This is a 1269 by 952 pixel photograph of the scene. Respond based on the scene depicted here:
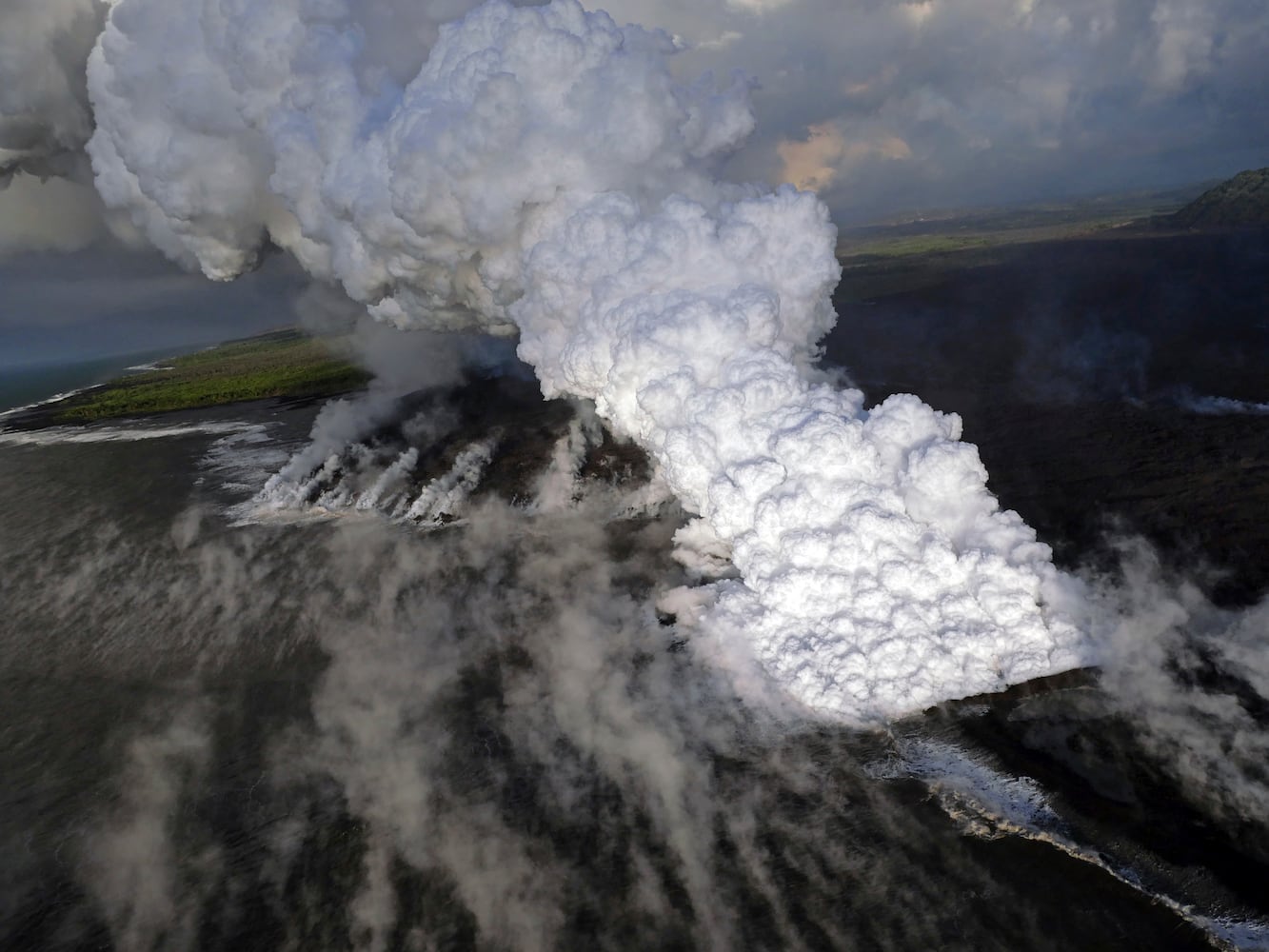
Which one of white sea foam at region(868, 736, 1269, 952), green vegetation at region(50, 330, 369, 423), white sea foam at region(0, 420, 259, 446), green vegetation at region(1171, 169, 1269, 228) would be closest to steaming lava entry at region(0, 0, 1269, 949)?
white sea foam at region(868, 736, 1269, 952)

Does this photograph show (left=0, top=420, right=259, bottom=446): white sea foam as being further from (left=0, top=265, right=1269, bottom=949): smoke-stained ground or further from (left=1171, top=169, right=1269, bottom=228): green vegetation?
(left=1171, top=169, right=1269, bottom=228): green vegetation

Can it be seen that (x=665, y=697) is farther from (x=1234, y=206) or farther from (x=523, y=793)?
(x=1234, y=206)

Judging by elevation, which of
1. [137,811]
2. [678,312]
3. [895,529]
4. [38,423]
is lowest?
[38,423]

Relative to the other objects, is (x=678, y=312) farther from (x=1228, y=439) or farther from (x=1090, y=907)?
(x=1228, y=439)

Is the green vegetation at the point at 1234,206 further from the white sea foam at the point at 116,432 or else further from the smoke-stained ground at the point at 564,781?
the white sea foam at the point at 116,432

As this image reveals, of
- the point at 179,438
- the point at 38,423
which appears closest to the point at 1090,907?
the point at 179,438
